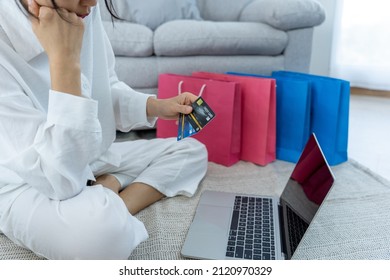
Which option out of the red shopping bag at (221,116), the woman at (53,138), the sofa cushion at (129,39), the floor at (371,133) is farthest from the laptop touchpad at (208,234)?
the sofa cushion at (129,39)

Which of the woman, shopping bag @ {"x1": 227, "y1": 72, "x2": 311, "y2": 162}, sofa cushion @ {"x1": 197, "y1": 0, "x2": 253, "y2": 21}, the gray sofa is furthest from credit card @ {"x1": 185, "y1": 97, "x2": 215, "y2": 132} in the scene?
sofa cushion @ {"x1": 197, "y1": 0, "x2": 253, "y2": 21}

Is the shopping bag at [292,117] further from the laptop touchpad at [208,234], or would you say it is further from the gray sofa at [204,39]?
the laptop touchpad at [208,234]

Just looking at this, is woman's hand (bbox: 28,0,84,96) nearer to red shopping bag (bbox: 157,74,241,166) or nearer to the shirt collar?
the shirt collar

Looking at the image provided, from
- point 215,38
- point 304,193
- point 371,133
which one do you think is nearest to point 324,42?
point 371,133

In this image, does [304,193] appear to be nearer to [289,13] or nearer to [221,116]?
[221,116]

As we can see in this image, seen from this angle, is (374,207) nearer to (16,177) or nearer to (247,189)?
(247,189)

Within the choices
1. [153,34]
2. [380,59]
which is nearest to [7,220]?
[153,34]

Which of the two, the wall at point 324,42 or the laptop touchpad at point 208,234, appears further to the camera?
the wall at point 324,42

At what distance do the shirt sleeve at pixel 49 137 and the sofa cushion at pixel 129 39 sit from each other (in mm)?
799

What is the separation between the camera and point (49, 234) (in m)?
0.60

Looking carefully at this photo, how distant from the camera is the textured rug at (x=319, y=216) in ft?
2.40

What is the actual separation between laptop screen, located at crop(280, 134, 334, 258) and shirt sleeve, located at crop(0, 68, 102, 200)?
15.1 inches

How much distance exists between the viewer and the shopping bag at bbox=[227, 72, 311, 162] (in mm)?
1175

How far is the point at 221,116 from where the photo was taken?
1.17 m
